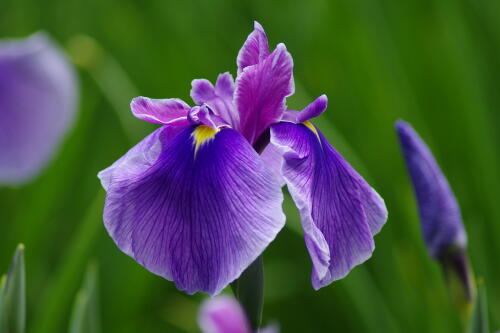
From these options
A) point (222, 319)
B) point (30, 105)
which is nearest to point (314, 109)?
point (222, 319)

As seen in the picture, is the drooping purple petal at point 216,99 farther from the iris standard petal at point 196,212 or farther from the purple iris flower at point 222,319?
the purple iris flower at point 222,319

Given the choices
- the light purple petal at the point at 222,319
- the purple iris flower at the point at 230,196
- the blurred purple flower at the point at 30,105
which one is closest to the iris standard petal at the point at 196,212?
the purple iris flower at the point at 230,196

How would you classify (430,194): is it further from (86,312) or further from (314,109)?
(86,312)

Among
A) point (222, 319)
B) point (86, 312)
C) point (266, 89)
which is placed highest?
point (266, 89)

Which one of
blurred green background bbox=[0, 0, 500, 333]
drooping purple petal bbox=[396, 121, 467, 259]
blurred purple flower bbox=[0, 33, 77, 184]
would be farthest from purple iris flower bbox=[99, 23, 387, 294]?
blurred purple flower bbox=[0, 33, 77, 184]

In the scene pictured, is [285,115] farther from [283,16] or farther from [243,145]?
[283,16]

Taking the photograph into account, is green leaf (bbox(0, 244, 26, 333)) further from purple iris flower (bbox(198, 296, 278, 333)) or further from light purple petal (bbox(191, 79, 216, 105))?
purple iris flower (bbox(198, 296, 278, 333))

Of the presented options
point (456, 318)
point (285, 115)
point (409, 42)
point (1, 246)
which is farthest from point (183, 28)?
point (285, 115)

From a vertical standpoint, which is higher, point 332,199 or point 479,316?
point 332,199
